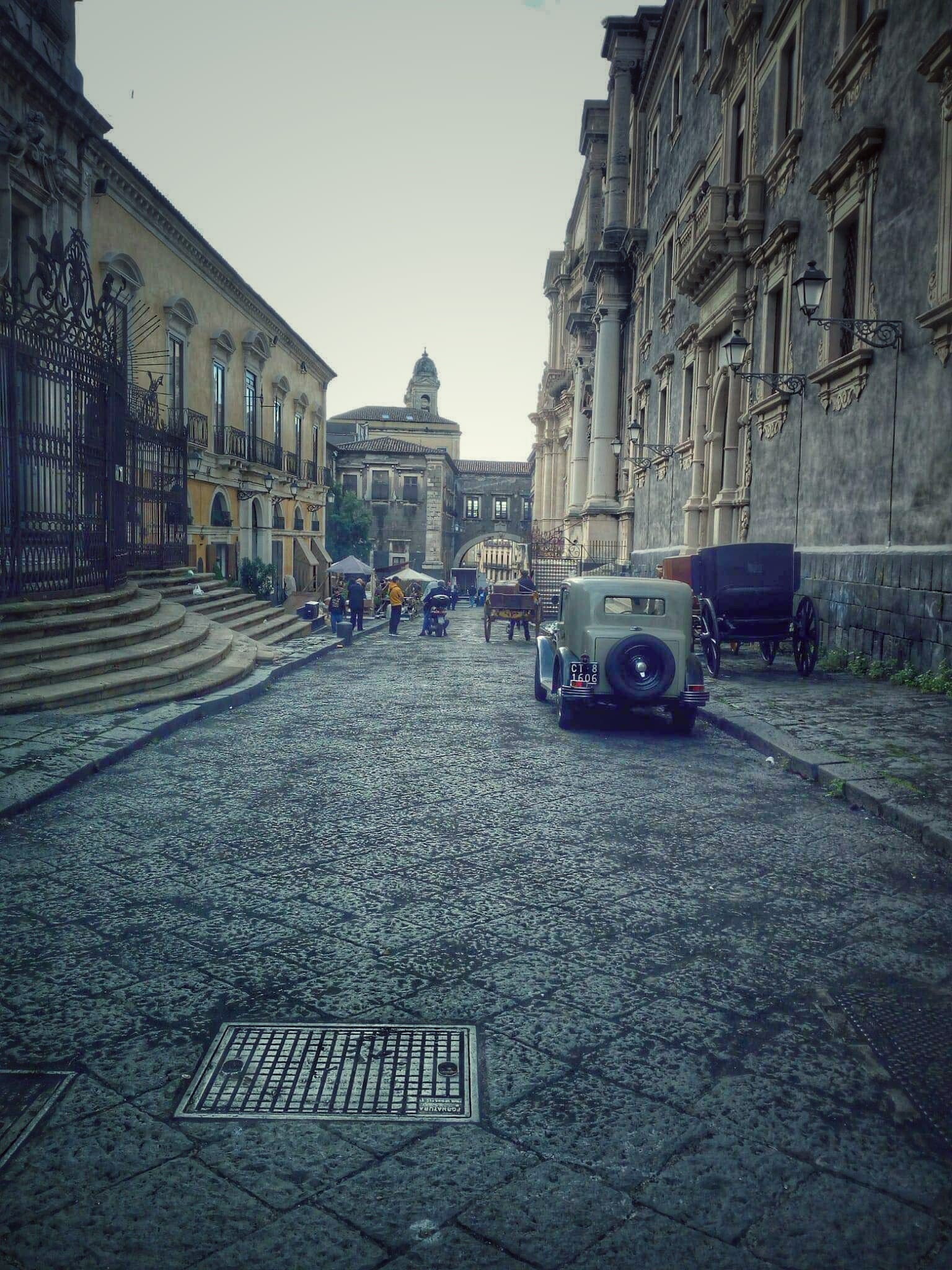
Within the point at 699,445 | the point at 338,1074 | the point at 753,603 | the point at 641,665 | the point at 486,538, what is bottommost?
the point at 338,1074

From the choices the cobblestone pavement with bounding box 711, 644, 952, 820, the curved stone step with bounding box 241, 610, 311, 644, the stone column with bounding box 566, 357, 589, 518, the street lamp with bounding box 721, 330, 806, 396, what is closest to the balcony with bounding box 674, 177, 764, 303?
the street lamp with bounding box 721, 330, 806, 396

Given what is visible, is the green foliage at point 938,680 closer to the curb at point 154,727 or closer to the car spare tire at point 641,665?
the car spare tire at point 641,665

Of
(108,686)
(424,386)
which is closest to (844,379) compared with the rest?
(108,686)

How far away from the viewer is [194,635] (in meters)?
13.4

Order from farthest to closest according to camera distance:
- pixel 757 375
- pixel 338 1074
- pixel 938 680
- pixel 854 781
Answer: pixel 757 375 → pixel 938 680 → pixel 854 781 → pixel 338 1074

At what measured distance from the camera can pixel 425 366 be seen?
94.9 meters

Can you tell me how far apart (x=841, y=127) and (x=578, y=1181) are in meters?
15.2

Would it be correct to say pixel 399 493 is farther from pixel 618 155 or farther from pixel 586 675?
pixel 586 675

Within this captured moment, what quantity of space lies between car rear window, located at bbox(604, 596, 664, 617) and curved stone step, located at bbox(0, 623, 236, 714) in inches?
199

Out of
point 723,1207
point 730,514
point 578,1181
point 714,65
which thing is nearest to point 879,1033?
point 723,1207

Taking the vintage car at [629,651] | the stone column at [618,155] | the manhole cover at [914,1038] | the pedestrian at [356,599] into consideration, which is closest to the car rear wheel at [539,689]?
the vintage car at [629,651]

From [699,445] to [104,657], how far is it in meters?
15.0

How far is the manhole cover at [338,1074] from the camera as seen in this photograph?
8.76ft

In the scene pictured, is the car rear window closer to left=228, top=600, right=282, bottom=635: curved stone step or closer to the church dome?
left=228, top=600, right=282, bottom=635: curved stone step
